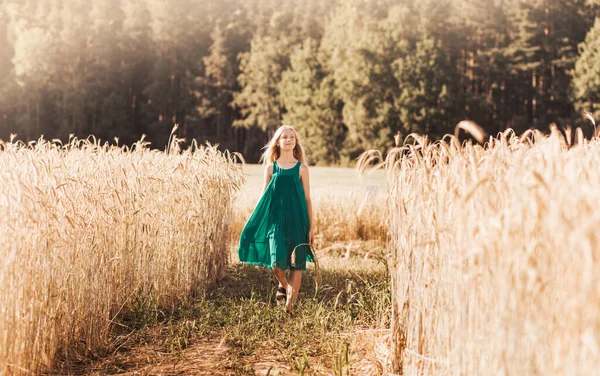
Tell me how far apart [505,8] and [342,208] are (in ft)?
102

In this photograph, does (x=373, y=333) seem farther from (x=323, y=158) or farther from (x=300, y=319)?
(x=323, y=158)

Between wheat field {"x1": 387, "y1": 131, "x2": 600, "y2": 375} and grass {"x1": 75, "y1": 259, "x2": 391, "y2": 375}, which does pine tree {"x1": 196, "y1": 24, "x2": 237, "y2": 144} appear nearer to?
grass {"x1": 75, "y1": 259, "x2": 391, "y2": 375}

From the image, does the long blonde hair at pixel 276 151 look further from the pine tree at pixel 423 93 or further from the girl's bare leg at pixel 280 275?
the pine tree at pixel 423 93

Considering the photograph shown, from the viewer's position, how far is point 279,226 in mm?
5246

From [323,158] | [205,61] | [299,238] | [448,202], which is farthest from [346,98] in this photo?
[448,202]

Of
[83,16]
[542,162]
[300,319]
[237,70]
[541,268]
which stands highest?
[83,16]

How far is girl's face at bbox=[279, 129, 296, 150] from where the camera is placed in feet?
17.5

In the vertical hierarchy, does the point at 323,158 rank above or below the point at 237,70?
below

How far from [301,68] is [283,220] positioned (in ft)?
105

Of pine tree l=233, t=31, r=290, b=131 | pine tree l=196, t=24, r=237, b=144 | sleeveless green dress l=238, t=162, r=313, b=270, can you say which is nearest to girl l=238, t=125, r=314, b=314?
sleeveless green dress l=238, t=162, r=313, b=270

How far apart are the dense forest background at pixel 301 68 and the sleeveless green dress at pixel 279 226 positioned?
2637 centimetres

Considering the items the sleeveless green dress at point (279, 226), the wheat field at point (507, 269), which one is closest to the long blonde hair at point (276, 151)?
the sleeveless green dress at point (279, 226)

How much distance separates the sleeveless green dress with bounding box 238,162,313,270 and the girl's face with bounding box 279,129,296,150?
205mm

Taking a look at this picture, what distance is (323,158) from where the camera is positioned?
35500 mm
